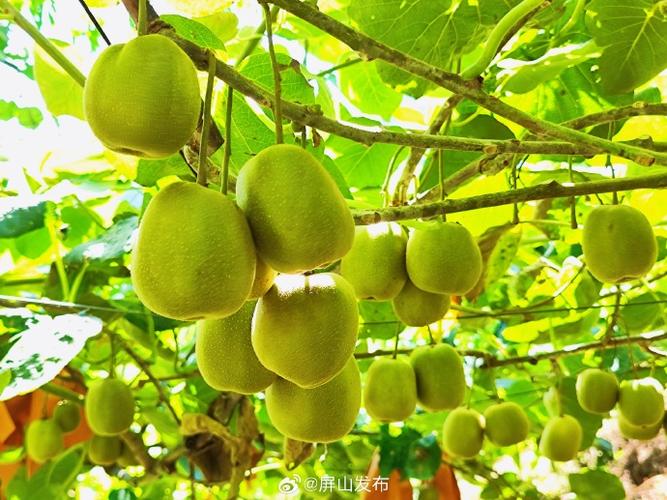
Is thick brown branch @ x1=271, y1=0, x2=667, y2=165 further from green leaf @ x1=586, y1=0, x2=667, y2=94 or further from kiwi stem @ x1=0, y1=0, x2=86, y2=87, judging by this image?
green leaf @ x1=586, y1=0, x2=667, y2=94

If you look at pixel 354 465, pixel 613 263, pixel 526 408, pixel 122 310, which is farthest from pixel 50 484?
pixel 526 408

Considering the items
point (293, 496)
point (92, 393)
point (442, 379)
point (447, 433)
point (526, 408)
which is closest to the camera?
point (442, 379)

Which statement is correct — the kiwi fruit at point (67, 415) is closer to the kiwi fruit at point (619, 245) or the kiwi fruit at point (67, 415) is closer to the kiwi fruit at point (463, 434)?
the kiwi fruit at point (463, 434)

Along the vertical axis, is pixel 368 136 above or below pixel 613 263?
above

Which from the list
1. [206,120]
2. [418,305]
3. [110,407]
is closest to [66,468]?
[110,407]

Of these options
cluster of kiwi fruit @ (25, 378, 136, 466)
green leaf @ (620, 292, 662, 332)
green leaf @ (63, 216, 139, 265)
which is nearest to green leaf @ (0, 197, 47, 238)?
green leaf @ (63, 216, 139, 265)

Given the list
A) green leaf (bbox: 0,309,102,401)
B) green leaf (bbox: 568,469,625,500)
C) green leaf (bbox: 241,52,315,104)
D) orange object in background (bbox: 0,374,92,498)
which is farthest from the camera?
green leaf (bbox: 568,469,625,500)

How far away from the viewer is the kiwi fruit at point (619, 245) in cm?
124

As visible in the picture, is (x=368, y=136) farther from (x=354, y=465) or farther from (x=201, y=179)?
(x=354, y=465)

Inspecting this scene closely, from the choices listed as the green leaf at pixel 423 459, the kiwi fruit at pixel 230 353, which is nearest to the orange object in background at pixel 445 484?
the green leaf at pixel 423 459

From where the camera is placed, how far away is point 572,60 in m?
1.36

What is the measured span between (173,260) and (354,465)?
2.22 meters

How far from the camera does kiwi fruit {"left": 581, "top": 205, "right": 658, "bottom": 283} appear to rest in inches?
48.7

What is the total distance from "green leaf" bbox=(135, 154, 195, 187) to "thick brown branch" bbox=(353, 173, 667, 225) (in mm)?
315
